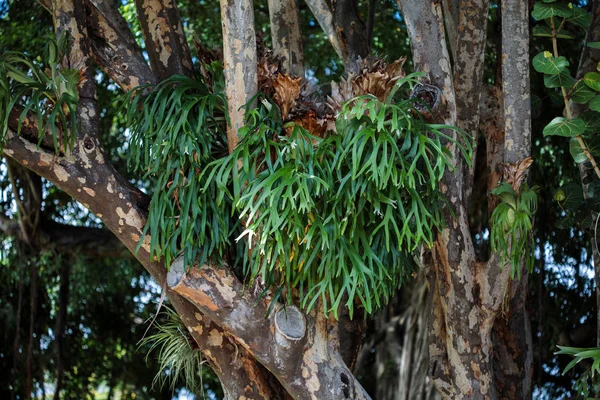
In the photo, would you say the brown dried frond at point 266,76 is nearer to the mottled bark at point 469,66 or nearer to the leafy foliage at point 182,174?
the leafy foliage at point 182,174

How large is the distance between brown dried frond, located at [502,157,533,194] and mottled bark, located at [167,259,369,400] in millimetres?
868

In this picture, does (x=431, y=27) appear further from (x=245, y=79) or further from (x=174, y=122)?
(x=174, y=122)

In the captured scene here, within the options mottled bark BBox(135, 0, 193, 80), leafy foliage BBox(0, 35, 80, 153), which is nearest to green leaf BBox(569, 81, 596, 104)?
mottled bark BBox(135, 0, 193, 80)

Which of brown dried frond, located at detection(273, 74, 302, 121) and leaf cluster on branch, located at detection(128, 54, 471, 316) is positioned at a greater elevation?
brown dried frond, located at detection(273, 74, 302, 121)

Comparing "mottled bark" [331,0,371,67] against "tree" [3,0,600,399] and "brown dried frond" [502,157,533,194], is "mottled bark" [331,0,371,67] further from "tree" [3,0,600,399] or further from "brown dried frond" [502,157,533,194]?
"brown dried frond" [502,157,533,194]

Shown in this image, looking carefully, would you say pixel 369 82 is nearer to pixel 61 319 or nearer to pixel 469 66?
pixel 469 66

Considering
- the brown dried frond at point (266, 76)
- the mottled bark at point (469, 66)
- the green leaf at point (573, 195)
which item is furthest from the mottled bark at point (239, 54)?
the green leaf at point (573, 195)

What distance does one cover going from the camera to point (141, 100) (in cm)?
312

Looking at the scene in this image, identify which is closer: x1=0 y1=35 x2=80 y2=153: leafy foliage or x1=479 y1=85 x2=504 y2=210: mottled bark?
x1=0 y1=35 x2=80 y2=153: leafy foliage

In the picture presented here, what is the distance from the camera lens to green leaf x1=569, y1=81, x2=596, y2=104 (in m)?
3.15

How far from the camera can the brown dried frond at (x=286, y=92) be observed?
2809mm

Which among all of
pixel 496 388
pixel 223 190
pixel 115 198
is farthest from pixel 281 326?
pixel 496 388

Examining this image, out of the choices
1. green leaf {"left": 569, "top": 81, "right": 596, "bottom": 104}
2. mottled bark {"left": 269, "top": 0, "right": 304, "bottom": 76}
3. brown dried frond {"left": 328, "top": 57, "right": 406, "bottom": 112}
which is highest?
mottled bark {"left": 269, "top": 0, "right": 304, "bottom": 76}

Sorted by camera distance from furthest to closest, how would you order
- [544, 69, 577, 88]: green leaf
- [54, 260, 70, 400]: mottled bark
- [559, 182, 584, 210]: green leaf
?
1. [54, 260, 70, 400]: mottled bark
2. [559, 182, 584, 210]: green leaf
3. [544, 69, 577, 88]: green leaf
